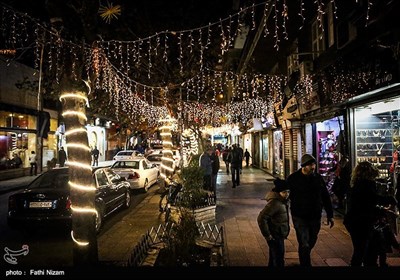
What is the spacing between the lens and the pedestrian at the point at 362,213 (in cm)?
466

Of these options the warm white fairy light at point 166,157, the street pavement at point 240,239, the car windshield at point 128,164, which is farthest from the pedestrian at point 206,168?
the car windshield at point 128,164

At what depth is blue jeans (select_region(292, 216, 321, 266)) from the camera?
498 cm

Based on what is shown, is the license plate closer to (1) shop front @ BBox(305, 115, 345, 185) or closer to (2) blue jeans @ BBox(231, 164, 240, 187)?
(1) shop front @ BBox(305, 115, 345, 185)

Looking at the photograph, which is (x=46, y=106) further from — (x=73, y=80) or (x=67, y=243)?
(x=73, y=80)

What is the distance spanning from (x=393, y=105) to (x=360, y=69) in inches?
54.1

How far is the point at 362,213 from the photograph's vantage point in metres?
4.67

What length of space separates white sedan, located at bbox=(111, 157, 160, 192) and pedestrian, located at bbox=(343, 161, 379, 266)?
10663mm

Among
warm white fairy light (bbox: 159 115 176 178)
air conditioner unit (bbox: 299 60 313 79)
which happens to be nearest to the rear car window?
warm white fairy light (bbox: 159 115 176 178)

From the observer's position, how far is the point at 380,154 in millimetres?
8836

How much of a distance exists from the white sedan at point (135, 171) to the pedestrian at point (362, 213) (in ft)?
35.0

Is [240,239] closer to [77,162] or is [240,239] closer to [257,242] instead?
[257,242]

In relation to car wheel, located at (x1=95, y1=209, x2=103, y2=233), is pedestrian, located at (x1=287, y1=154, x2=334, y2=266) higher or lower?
higher

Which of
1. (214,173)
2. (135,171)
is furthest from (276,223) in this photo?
(135,171)

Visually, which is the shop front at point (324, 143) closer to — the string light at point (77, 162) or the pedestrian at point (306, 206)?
the pedestrian at point (306, 206)
